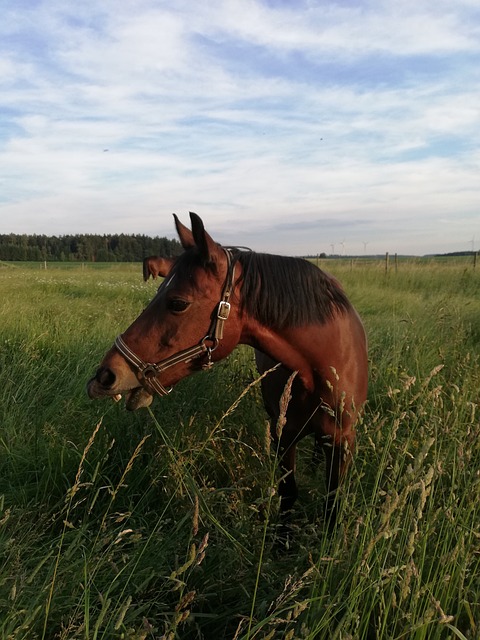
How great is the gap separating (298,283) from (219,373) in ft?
6.89

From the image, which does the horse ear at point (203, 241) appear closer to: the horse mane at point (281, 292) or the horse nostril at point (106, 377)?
the horse mane at point (281, 292)

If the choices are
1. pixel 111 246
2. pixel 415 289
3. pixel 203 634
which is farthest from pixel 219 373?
pixel 111 246

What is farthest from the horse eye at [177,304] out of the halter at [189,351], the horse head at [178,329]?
the halter at [189,351]

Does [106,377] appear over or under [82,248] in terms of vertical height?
under

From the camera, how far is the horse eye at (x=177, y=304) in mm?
2195

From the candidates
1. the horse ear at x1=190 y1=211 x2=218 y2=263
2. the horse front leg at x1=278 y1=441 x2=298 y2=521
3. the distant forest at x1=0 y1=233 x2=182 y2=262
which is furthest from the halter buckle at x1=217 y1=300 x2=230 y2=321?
the distant forest at x1=0 y1=233 x2=182 y2=262

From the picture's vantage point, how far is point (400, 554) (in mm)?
1565

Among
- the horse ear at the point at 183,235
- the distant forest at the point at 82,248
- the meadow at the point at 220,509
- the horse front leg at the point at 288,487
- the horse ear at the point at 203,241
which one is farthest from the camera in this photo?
the distant forest at the point at 82,248

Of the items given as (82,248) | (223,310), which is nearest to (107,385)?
(223,310)

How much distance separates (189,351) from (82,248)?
234ft

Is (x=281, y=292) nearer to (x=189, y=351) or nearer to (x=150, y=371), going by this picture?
(x=189, y=351)

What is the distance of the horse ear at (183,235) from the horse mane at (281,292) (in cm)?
32

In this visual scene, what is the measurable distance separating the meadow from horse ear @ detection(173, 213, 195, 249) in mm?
990

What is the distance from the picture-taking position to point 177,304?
2.21 m
